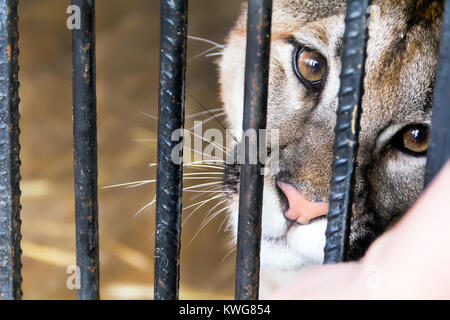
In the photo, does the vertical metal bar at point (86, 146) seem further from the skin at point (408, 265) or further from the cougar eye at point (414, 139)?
the cougar eye at point (414, 139)

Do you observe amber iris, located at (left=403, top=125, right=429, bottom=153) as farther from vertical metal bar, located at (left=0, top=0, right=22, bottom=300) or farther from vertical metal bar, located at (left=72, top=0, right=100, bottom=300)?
vertical metal bar, located at (left=0, top=0, right=22, bottom=300)

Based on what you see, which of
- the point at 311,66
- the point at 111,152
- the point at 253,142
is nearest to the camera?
the point at 253,142

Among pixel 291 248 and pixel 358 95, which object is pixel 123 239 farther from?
pixel 358 95

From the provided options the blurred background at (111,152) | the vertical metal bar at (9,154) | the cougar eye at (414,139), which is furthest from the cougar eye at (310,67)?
the blurred background at (111,152)

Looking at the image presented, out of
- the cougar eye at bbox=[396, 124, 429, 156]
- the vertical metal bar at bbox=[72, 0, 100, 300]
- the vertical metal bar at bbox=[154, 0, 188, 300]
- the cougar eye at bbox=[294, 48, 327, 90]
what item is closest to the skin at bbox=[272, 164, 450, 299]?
the vertical metal bar at bbox=[154, 0, 188, 300]

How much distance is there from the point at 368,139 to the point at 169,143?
0.69m

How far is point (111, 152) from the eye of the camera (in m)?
3.27

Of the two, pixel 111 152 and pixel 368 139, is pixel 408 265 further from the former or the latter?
pixel 111 152

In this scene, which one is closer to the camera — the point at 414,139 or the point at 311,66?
the point at 414,139

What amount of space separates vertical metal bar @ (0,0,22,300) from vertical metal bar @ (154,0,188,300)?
26 centimetres

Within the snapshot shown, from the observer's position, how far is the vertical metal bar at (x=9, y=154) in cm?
92

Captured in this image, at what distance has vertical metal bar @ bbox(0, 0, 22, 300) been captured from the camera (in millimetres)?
915

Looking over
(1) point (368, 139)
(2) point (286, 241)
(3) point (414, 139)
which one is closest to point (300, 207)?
(2) point (286, 241)

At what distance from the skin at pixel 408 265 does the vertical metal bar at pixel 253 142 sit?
0.20 m
